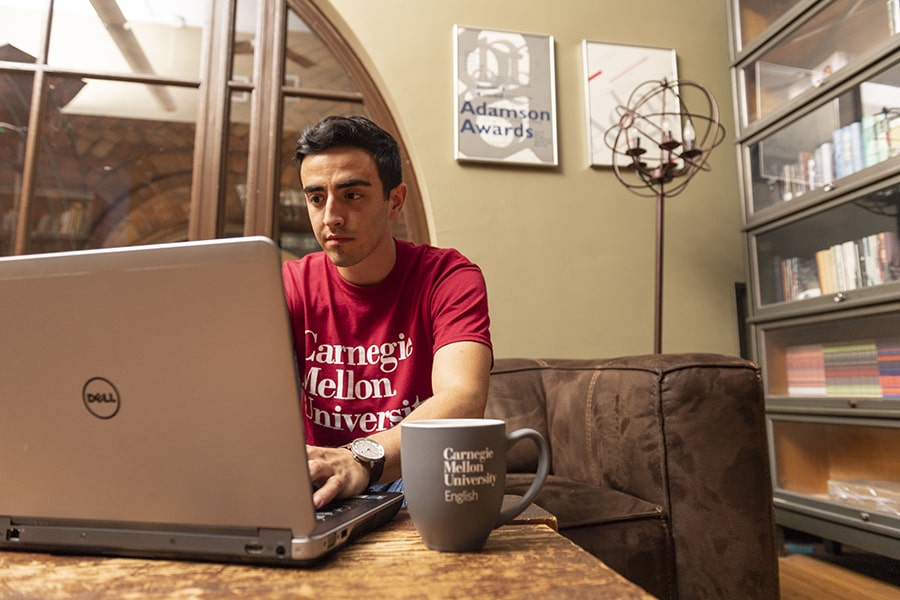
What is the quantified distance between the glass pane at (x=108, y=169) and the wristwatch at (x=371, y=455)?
197cm

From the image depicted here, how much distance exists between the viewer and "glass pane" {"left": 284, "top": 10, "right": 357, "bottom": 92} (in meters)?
2.44

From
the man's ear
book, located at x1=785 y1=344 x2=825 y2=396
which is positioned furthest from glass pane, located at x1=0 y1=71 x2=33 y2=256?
book, located at x1=785 y1=344 x2=825 y2=396

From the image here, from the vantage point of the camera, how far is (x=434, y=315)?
3.67 ft

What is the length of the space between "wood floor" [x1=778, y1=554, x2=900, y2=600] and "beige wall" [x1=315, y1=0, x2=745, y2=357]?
848 mm

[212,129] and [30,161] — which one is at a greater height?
[212,129]

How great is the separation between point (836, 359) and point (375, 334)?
5.98 ft

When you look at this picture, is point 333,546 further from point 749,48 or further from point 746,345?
point 749,48

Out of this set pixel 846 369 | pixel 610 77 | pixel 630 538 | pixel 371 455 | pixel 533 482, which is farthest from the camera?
pixel 610 77

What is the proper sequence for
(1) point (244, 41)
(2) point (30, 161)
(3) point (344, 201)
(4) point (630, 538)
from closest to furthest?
1. (3) point (344, 201)
2. (4) point (630, 538)
3. (2) point (30, 161)
4. (1) point (244, 41)

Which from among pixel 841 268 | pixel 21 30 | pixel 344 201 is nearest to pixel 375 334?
pixel 344 201

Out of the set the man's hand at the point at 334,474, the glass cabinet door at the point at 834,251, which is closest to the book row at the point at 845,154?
the glass cabinet door at the point at 834,251

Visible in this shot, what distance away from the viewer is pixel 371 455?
0.67 meters

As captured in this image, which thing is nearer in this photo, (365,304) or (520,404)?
(365,304)

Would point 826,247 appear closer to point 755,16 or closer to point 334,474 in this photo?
point 755,16
